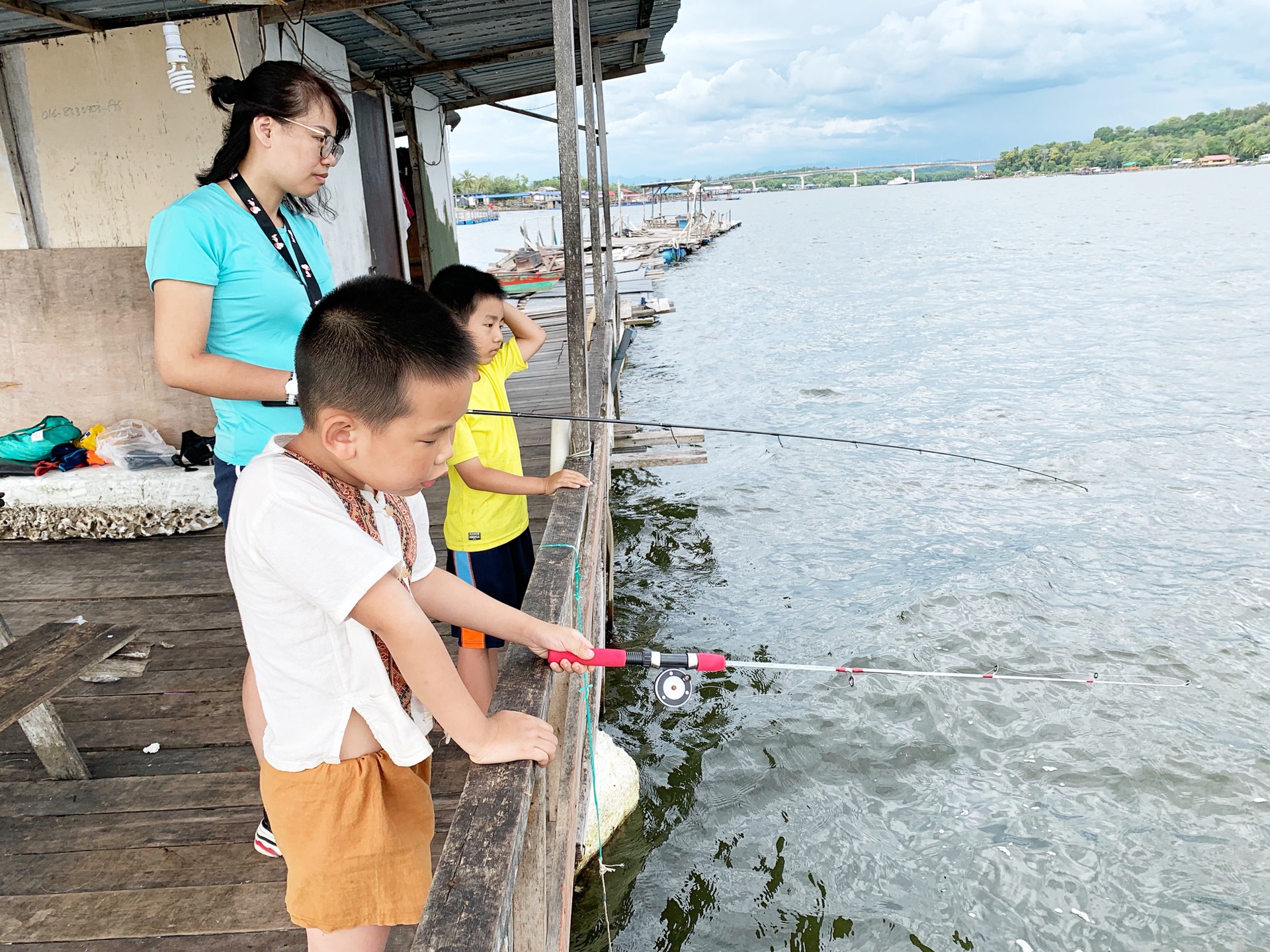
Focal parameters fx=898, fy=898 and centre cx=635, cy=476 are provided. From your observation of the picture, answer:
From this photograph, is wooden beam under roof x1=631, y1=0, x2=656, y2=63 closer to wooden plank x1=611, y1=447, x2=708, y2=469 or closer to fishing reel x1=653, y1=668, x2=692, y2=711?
wooden plank x1=611, y1=447, x2=708, y2=469

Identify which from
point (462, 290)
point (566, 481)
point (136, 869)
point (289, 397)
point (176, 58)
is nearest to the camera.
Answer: point (289, 397)

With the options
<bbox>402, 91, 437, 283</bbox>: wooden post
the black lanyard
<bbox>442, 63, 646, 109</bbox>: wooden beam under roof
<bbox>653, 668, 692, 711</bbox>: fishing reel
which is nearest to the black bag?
the black lanyard

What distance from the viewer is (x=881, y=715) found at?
20.6 ft

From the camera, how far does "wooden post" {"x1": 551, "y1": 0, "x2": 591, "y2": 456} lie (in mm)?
3748

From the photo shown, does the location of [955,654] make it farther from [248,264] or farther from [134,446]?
[248,264]

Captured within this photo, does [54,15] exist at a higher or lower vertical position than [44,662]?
higher

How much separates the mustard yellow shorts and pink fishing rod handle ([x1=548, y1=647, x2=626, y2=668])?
369 mm

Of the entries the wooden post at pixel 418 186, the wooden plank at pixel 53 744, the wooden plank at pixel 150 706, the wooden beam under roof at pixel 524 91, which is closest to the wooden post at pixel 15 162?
the wooden plank at pixel 150 706

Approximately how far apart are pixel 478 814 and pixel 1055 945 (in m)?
4.09

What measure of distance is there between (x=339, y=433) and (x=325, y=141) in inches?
46.1

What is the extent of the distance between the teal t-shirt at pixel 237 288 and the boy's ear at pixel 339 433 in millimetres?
859

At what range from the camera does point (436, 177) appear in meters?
10.4

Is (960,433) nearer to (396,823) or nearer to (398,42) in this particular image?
(398,42)

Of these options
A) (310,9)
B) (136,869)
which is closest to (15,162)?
(310,9)
